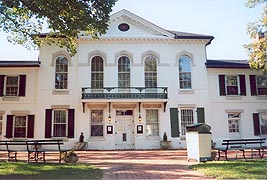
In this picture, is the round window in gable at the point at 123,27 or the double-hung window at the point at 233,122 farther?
the round window in gable at the point at 123,27

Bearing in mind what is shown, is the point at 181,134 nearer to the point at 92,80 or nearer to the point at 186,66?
the point at 186,66

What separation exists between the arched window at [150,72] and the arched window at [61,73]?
21.4 feet

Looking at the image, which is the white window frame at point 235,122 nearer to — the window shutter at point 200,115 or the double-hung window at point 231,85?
the double-hung window at point 231,85

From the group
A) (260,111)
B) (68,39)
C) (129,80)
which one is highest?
(68,39)

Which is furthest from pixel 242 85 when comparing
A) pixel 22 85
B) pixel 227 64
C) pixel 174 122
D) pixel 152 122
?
pixel 22 85

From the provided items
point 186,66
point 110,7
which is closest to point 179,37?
point 186,66

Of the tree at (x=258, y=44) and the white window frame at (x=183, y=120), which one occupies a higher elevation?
the tree at (x=258, y=44)

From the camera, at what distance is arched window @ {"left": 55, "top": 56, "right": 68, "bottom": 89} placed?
878 inches

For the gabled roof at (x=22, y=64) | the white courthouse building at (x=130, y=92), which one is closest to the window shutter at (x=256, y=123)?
the white courthouse building at (x=130, y=92)

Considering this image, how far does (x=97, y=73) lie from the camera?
22.5 meters

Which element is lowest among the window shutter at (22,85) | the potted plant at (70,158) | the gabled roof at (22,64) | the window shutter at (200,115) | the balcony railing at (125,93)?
the potted plant at (70,158)

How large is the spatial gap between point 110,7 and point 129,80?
10.2 meters

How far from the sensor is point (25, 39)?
59.1 feet

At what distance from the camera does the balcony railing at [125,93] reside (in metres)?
21.2
